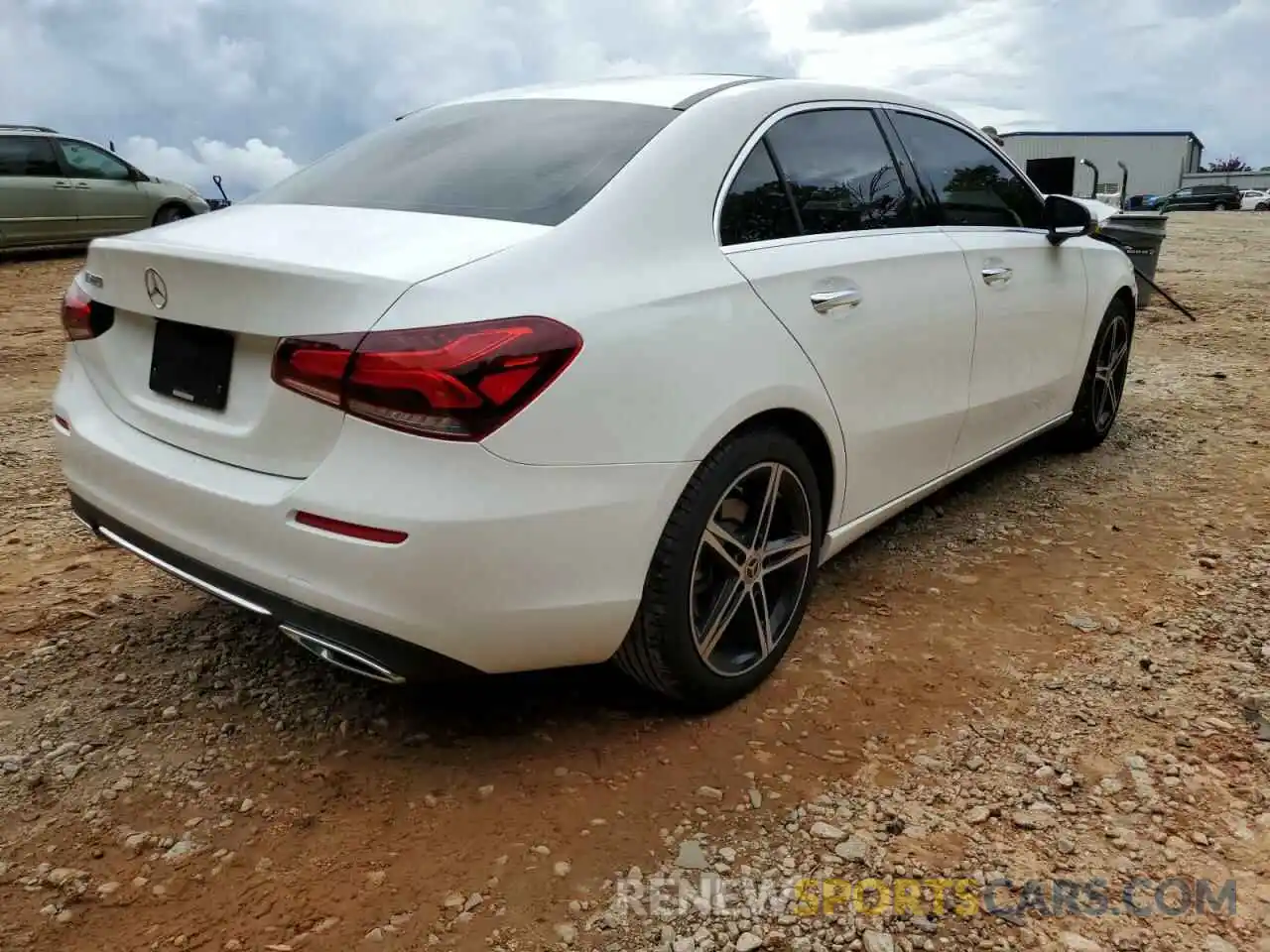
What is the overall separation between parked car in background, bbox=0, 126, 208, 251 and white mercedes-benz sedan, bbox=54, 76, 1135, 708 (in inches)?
408

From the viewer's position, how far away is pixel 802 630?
308 cm

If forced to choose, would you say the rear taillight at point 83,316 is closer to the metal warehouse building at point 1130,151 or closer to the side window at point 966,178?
the side window at point 966,178

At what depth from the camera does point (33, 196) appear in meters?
11.5

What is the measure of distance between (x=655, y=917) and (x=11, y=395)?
5.67 metres

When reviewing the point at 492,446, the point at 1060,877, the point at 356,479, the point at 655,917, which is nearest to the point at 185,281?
the point at 356,479

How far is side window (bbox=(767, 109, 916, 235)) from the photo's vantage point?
2.77 metres

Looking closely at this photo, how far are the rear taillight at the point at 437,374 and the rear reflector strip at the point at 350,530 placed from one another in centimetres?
20

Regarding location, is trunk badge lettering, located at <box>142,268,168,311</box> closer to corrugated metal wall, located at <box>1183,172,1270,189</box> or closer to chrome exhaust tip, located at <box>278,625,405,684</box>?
chrome exhaust tip, located at <box>278,625,405,684</box>

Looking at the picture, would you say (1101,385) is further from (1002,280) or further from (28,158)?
(28,158)

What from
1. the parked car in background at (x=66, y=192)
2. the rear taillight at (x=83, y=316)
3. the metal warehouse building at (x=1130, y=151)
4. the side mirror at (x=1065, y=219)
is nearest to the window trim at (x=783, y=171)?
the side mirror at (x=1065, y=219)

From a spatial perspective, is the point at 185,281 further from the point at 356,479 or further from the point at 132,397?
the point at 356,479

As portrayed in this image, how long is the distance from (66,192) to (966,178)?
1161 cm

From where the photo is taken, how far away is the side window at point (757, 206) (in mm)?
2492

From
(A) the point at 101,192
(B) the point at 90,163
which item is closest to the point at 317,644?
(A) the point at 101,192
